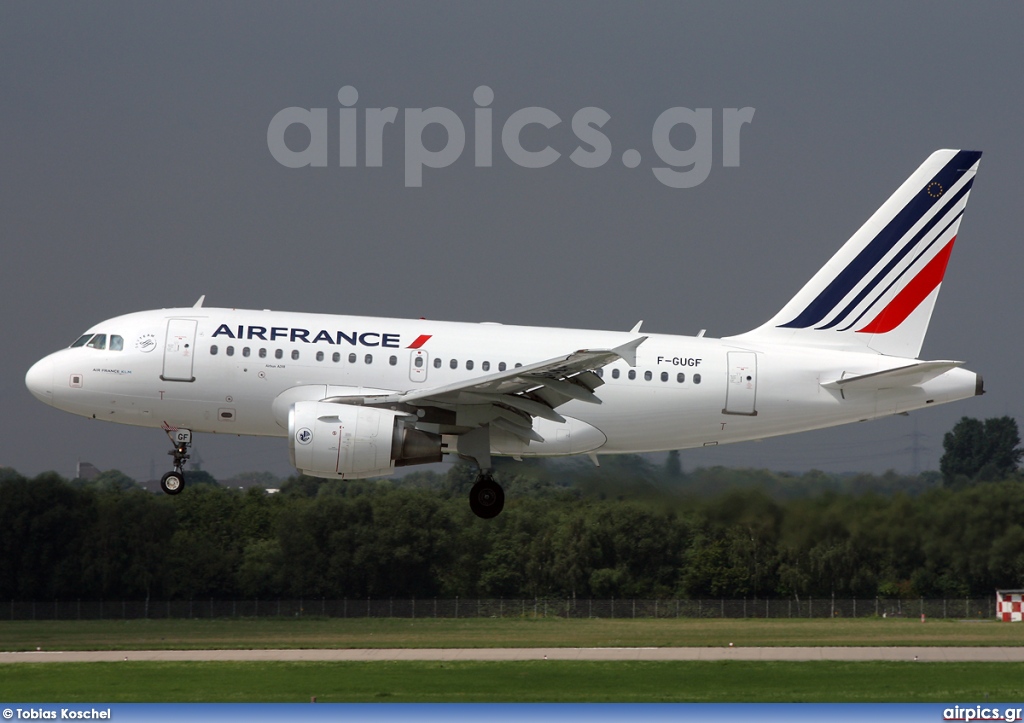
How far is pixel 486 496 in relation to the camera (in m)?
30.3

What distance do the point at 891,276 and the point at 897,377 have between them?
4.08 meters

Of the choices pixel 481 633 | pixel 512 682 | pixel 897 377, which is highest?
pixel 897 377

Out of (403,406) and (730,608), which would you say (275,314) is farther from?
(730,608)

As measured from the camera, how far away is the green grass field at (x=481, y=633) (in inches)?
1774

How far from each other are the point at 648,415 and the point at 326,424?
718 centimetres

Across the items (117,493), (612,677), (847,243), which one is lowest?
(612,677)

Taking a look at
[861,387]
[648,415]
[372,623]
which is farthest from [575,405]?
[372,623]

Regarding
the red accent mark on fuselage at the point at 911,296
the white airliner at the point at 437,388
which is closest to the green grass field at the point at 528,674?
the white airliner at the point at 437,388

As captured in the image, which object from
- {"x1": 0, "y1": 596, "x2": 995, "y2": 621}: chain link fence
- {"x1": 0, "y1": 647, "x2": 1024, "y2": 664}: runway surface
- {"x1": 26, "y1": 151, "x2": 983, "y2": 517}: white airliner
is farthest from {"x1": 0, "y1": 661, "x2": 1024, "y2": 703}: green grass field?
{"x1": 0, "y1": 596, "x2": 995, "y2": 621}: chain link fence

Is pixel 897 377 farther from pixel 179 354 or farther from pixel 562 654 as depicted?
pixel 179 354

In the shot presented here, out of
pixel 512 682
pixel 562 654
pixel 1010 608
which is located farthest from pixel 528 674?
pixel 1010 608

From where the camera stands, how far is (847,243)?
3375 cm

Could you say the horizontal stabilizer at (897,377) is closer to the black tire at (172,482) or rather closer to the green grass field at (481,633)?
the black tire at (172,482)

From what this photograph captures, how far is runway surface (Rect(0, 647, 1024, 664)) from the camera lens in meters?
39.1
